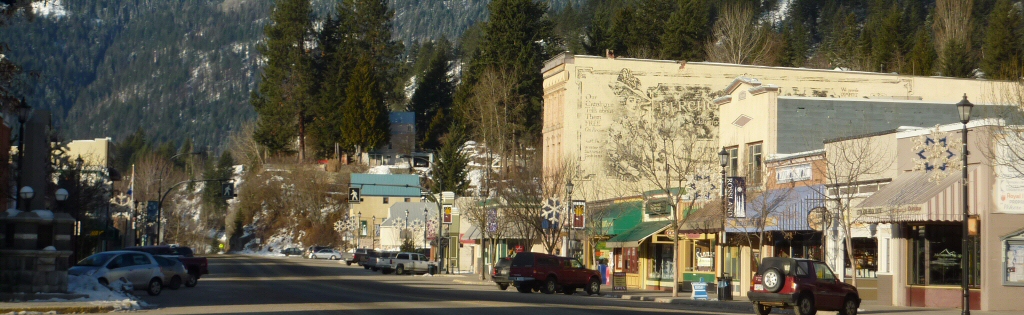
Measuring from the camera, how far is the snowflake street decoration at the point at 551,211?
158ft

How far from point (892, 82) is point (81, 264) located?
44531mm

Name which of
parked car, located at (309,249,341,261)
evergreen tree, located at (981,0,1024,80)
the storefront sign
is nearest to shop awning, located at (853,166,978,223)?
A: the storefront sign

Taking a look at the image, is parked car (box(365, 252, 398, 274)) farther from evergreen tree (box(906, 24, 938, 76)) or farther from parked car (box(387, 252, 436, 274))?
evergreen tree (box(906, 24, 938, 76))

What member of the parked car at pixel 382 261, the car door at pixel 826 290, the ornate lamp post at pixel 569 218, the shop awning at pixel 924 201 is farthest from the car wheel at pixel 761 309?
the parked car at pixel 382 261

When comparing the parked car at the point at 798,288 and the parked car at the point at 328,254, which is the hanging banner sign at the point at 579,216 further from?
the parked car at the point at 328,254

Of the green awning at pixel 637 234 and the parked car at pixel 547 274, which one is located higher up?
the green awning at pixel 637 234

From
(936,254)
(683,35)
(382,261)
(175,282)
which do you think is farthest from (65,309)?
(683,35)

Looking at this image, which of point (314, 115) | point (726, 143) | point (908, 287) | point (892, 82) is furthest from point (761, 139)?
point (314, 115)

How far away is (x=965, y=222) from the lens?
82.5ft

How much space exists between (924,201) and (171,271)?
24.5 metres

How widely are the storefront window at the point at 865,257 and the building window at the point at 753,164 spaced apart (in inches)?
227

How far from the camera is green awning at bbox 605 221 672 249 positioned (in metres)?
44.4

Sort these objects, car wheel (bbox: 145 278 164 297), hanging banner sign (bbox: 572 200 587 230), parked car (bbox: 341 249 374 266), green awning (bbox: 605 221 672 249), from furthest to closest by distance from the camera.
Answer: parked car (bbox: 341 249 374 266) → hanging banner sign (bbox: 572 200 587 230) → green awning (bbox: 605 221 672 249) → car wheel (bbox: 145 278 164 297)

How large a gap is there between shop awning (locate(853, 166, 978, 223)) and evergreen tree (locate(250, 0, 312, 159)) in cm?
9967
